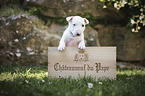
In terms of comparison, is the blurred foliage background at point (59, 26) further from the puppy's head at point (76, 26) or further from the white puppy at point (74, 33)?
the puppy's head at point (76, 26)

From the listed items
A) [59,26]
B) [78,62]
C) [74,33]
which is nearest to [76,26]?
[74,33]

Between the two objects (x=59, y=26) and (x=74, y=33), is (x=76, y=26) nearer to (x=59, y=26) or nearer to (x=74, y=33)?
(x=74, y=33)

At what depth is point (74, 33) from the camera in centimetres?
213

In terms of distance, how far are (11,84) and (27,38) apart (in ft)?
6.41

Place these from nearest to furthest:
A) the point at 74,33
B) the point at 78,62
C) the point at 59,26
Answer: the point at 74,33
the point at 78,62
the point at 59,26

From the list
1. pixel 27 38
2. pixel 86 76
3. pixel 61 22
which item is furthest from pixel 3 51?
pixel 86 76

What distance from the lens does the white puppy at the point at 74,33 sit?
2.13 meters

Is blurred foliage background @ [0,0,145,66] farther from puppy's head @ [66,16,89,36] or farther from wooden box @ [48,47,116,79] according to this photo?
puppy's head @ [66,16,89,36]

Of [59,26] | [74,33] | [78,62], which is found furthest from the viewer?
[59,26]

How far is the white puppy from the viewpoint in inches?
83.8

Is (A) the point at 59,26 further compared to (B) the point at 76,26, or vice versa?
(A) the point at 59,26

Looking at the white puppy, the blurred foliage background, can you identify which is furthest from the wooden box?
the blurred foliage background

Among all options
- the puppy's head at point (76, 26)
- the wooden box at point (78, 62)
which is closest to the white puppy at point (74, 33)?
the puppy's head at point (76, 26)

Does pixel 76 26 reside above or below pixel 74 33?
above
